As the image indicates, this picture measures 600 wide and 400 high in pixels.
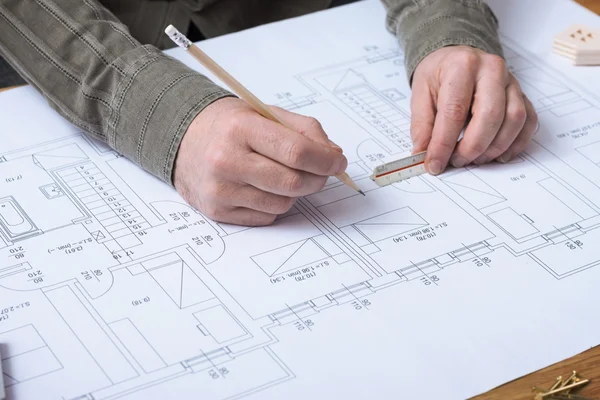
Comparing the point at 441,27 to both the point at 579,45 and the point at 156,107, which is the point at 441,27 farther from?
the point at 156,107

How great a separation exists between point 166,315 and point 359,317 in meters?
0.23

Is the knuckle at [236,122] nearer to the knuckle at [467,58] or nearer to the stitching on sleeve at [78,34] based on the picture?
the stitching on sleeve at [78,34]

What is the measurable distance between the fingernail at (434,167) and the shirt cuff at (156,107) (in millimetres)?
322

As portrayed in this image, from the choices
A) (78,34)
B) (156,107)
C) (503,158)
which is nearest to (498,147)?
(503,158)

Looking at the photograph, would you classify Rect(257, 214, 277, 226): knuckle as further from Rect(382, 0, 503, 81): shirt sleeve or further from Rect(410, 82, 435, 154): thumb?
Rect(382, 0, 503, 81): shirt sleeve

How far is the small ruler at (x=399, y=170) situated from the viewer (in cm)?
114

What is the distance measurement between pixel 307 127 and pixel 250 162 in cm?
11

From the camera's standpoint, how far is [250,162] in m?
0.99

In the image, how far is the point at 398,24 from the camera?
145 cm

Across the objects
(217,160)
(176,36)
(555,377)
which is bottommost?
(555,377)

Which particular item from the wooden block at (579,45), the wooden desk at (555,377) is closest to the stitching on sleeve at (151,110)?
the wooden desk at (555,377)

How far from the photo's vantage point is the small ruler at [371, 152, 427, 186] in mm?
1136

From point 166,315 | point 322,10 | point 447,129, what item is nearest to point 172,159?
point 166,315

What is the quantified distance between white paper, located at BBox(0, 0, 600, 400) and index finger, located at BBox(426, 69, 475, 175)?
1.3 inches
